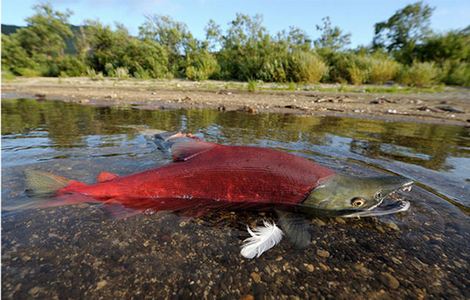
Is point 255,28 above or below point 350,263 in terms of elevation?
above

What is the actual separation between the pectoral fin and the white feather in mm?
64

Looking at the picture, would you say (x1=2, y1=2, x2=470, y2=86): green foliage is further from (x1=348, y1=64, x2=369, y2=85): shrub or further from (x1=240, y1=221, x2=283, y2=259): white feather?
(x1=240, y1=221, x2=283, y2=259): white feather

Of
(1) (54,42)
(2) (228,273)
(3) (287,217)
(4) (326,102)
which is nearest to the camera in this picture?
(2) (228,273)

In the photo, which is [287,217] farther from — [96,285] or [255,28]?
[255,28]

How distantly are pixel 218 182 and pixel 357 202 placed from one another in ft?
3.02

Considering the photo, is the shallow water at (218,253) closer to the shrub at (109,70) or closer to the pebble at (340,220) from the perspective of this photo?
the pebble at (340,220)

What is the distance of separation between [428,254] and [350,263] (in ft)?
1.64

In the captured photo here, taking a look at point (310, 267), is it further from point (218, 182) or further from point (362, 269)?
point (218, 182)

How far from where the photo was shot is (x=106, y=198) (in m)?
1.99

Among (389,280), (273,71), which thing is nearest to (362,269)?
(389,280)

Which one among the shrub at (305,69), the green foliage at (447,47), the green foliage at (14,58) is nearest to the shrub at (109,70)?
the green foliage at (14,58)

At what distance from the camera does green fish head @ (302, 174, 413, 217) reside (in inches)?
69.0

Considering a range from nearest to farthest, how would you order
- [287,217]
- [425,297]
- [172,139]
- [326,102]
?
1. [425,297]
2. [287,217]
3. [172,139]
4. [326,102]

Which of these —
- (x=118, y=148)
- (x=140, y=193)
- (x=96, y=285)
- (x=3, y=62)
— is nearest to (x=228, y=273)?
(x=96, y=285)
